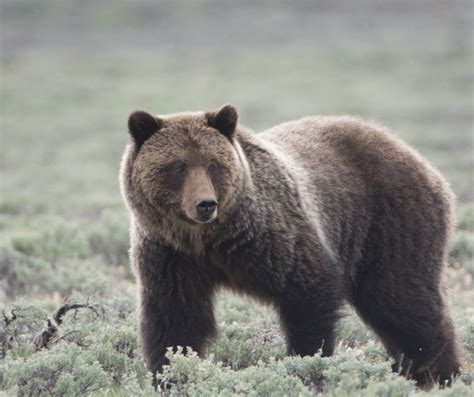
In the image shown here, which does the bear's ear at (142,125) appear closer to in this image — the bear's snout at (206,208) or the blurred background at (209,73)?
the bear's snout at (206,208)

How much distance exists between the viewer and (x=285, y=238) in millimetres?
5602

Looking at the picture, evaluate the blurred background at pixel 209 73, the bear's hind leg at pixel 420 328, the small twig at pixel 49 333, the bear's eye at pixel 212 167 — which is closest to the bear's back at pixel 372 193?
the bear's hind leg at pixel 420 328

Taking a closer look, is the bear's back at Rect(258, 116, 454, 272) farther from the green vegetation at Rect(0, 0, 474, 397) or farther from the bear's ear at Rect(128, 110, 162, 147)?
the bear's ear at Rect(128, 110, 162, 147)

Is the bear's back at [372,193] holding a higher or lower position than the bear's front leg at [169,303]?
higher

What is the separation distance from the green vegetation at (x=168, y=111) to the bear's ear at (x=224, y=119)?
144cm

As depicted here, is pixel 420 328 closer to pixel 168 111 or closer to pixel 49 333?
pixel 49 333

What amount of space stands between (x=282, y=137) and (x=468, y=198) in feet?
29.0

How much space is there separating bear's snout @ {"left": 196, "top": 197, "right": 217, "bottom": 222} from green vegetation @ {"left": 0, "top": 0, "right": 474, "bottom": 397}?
819mm

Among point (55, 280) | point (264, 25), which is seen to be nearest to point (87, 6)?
point (264, 25)

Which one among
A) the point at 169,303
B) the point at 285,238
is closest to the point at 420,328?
the point at 285,238

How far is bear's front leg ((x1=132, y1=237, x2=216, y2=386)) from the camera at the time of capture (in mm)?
5602

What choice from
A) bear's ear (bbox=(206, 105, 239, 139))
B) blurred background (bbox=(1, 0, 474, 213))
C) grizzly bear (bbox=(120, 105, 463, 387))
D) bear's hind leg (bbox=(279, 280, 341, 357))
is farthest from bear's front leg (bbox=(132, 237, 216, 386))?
blurred background (bbox=(1, 0, 474, 213))

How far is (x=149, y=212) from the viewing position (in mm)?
5566

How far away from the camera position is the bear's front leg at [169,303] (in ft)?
18.4
